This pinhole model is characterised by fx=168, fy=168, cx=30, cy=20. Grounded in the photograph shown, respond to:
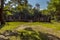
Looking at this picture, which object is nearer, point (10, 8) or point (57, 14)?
point (10, 8)

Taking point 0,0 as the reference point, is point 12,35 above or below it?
below

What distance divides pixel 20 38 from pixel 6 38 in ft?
2.58

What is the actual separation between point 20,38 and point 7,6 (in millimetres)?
14406

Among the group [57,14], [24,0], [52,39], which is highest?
[24,0]

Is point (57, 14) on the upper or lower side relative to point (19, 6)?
lower

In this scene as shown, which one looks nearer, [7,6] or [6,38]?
[6,38]

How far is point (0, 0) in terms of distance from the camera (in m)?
20.4

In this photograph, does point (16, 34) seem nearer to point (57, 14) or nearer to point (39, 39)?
point (39, 39)

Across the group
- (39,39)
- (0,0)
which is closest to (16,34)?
(39,39)

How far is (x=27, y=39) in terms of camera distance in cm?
949

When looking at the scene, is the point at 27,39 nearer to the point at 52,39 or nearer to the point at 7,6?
the point at 52,39

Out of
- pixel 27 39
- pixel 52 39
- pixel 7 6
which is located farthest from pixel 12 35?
pixel 7 6

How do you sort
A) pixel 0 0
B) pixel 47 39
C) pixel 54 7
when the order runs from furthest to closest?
pixel 54 7, pixel 0 0, pixel 47 39

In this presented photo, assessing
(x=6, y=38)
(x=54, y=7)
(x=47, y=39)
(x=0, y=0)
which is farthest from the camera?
(x=54, y=7)
